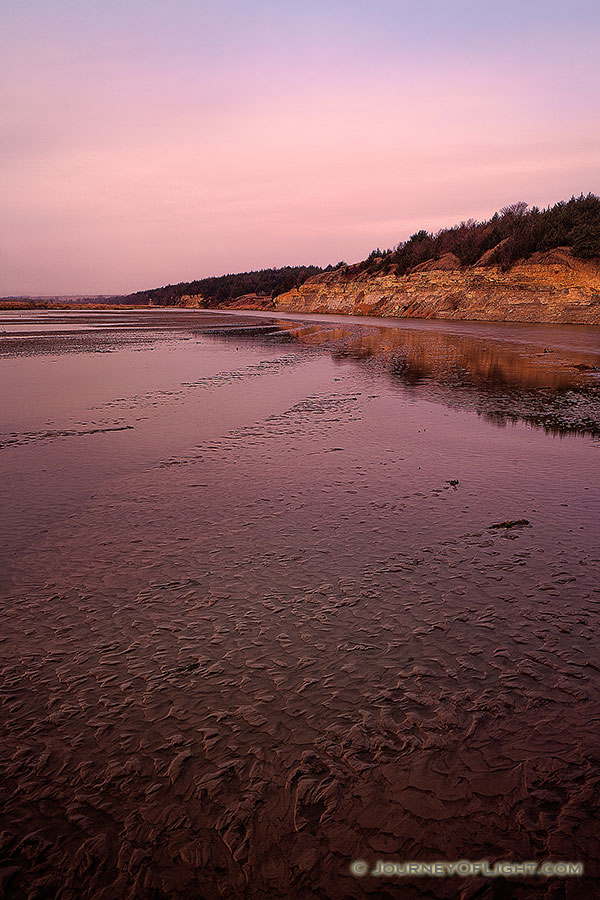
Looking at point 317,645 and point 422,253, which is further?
point 422,253

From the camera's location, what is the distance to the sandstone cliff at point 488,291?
131 ft

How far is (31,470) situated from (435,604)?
231 inches

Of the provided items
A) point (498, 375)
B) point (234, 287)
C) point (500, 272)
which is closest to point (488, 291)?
point (500, 272)

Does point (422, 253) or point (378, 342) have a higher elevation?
point (422, 253)

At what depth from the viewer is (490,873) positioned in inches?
83.7

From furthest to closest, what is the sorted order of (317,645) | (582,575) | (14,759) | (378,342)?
(378,342), (582,575), (317,645), (14,759)

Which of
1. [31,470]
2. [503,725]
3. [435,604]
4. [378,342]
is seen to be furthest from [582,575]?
[378,342]

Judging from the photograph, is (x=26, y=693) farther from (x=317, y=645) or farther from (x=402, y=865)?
(x=402, y=865)

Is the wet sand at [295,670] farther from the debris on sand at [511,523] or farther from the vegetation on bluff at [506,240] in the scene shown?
the vegetation on bluff at [506,240]

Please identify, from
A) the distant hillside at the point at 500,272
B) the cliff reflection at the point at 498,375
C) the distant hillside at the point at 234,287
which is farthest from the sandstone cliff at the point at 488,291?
the distant hillside at the point at 234,287

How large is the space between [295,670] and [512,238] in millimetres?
52368

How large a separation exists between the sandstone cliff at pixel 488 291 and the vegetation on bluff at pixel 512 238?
1.06 metres

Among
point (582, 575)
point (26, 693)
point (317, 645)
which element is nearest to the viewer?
point (26, 693)

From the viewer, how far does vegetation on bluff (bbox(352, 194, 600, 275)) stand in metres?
42.8
